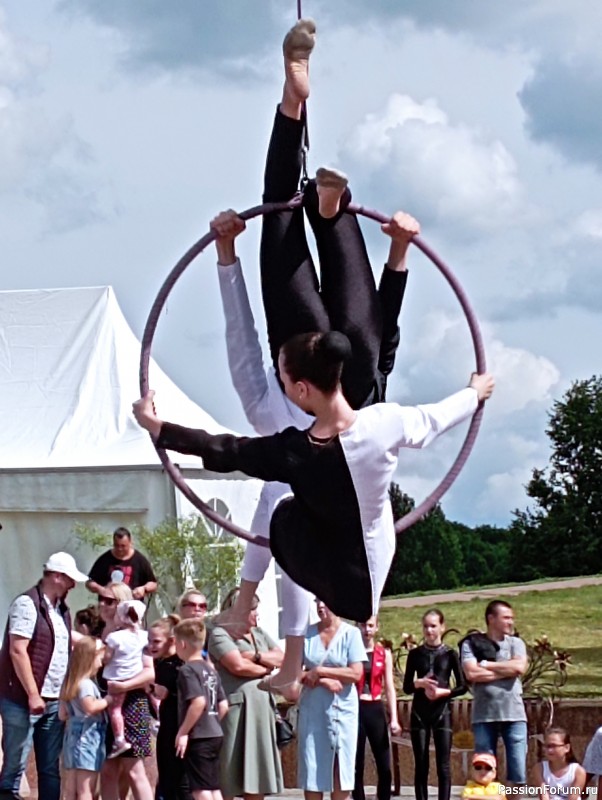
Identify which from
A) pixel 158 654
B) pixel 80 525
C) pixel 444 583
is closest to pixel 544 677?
pixel 80 525

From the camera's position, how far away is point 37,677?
8.06 m

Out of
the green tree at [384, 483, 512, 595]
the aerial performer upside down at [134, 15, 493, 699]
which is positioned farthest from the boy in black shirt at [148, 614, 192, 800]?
the green tree at [384, 483, 512, 595]

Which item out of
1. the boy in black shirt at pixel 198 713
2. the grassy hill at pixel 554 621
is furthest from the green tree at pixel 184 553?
the boy in black shirt at pixel 198 713

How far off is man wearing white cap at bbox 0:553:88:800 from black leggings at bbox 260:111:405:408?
3703mm

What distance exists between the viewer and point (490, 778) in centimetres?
776

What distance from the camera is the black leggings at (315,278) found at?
179 inches

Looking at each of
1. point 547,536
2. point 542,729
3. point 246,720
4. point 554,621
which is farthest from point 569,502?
point 246,720

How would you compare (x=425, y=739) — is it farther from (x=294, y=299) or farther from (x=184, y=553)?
(x=294, y=299)

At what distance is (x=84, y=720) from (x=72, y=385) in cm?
580

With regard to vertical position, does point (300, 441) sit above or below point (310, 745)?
above

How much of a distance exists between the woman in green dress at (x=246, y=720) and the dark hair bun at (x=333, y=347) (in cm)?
372

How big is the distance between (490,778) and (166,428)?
395 cm

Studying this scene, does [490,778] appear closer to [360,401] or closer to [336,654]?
[336,654]

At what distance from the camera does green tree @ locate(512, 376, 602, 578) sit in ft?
68.4
